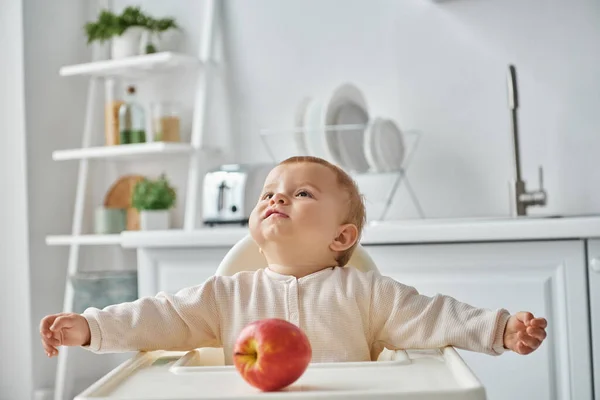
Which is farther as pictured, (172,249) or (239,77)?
(239,77)

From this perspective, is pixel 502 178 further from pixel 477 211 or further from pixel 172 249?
pixel 172 249

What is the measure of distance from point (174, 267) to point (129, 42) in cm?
108

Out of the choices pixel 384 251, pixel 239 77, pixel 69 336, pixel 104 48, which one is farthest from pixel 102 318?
pixel 104 48

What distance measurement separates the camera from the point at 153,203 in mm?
2947

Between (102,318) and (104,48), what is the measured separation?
231cm

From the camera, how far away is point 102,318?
1239 millimetres

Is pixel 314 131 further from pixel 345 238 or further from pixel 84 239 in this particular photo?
pixel 345 238

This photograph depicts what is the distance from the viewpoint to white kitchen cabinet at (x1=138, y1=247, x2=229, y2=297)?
93.2 inches

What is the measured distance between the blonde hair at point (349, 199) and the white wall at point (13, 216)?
6.46 ft

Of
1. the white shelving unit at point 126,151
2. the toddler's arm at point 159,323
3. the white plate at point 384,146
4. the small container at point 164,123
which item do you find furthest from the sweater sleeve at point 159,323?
the small container at point 164,123

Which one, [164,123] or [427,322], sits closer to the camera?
[427,322]

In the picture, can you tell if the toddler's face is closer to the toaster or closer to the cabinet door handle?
the cabinet door handle

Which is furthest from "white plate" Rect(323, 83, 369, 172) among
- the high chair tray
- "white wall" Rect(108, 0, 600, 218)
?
the high chair tray

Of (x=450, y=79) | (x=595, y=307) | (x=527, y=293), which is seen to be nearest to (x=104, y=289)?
(x=450, y=79)
